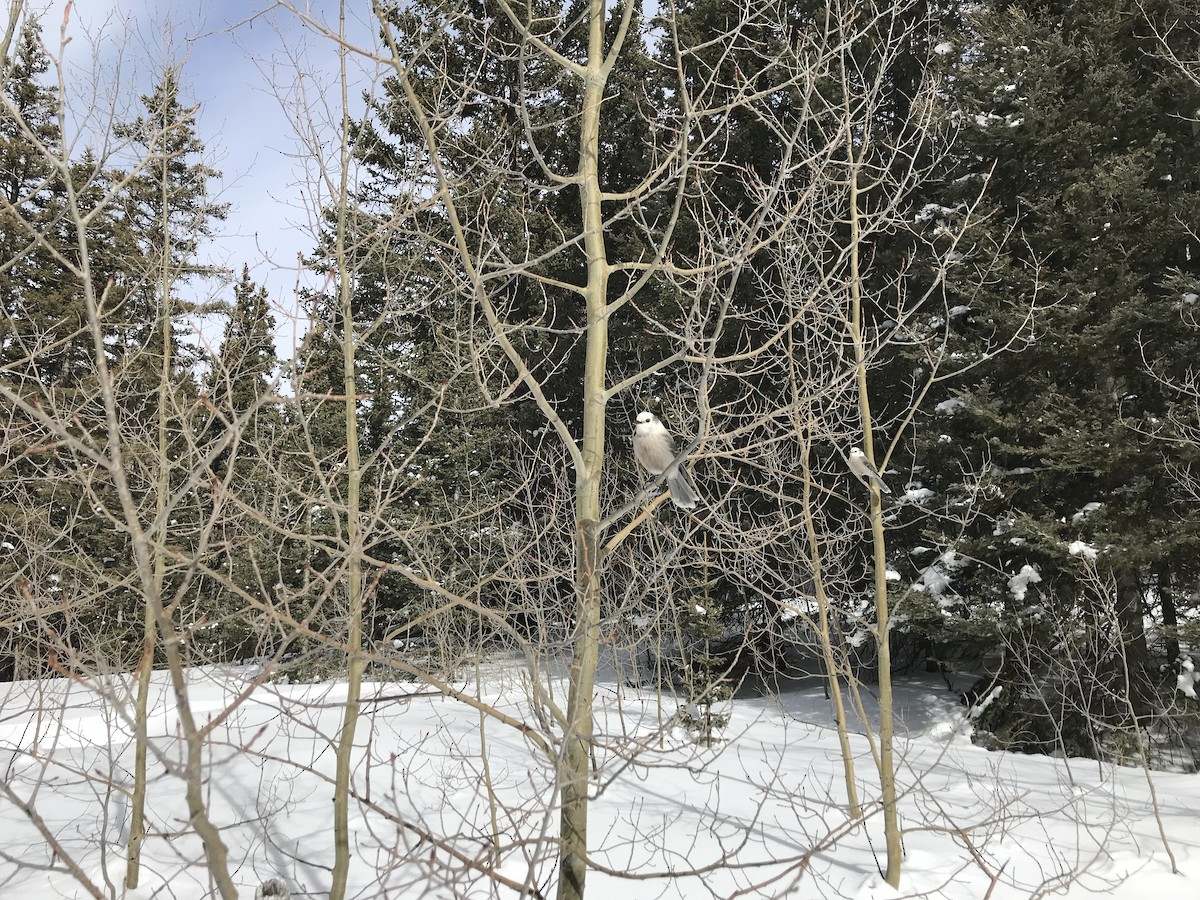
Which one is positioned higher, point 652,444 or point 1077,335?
point 1077,335

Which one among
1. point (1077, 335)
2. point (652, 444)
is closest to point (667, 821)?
point (652, 444)

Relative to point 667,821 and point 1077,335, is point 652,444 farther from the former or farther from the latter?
point 1077,335

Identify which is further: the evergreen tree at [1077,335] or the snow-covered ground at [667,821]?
the evergreen tree at [1077,335]

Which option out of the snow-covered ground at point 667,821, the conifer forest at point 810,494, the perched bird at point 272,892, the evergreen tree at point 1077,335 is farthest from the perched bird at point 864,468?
the perched bird at point 272,892

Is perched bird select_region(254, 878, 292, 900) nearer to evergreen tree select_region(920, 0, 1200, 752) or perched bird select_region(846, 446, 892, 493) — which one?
perched bird select_region(846, 446, 892, 493)

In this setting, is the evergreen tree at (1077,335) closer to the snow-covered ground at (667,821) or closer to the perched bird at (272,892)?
the snow-covered ground at (667,821)

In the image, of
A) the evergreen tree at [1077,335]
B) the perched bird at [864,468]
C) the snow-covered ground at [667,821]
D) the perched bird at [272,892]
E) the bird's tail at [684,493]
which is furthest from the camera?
the evergreen tree at [1077,335]

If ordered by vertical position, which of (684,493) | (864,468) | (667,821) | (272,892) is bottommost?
(667,821)

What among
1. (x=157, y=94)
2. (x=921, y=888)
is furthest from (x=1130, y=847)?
(x=157, y=94)

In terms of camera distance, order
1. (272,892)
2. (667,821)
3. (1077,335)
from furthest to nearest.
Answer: (1077,335), (667,821), (272,892)

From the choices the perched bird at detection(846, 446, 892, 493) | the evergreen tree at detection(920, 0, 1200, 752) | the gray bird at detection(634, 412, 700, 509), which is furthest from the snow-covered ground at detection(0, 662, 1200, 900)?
the perched bird at detection(846, 446, 892, 493)

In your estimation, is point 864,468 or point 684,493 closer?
point 684,493

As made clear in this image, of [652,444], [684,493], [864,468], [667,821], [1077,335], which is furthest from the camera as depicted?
[1077,335]

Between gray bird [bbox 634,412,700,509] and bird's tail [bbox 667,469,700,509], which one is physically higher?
gray bird [bbox 634,412,700,509]
